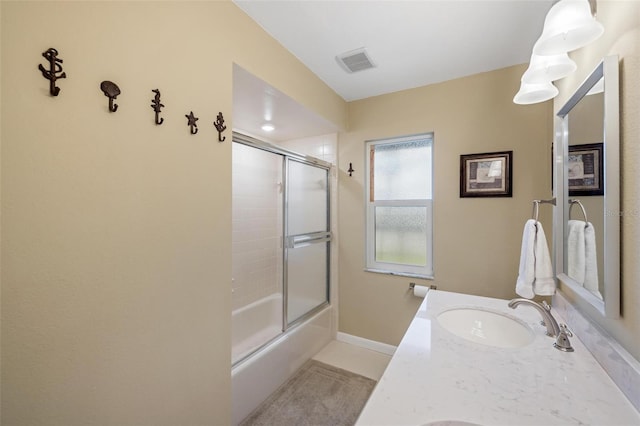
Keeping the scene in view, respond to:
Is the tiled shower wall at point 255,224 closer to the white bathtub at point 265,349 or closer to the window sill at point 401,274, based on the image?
the white bathtub at point 265,349

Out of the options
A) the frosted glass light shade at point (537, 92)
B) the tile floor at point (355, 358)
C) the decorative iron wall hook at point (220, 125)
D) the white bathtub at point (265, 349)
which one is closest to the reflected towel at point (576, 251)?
the frosted glass light shade at point (537, 92)

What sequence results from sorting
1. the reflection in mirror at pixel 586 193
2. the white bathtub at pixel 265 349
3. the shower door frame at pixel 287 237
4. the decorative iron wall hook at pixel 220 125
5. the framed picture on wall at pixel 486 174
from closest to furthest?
1. the reflection in mirror at pixel 586 193
2. the decorative iron wall hook at pixel 220 125
3. the white bathtub at pixel 265 349
4. the framed picture on wall at pixel 486 174
5. the shower door frame at pixel 287 237

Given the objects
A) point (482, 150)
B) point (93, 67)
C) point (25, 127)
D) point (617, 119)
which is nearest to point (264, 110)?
point (93, 67)

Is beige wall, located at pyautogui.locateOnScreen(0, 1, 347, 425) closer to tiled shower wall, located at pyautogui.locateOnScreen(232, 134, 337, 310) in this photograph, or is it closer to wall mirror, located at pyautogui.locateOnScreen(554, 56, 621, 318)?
tiled shower wall, located at pyautogui.locateOnScreen(232, 134, 337, 310)

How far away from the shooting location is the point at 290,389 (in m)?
1.88

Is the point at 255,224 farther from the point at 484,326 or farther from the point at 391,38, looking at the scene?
the point at 484,326

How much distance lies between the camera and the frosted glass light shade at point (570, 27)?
800 millimetres

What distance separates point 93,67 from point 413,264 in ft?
7.73

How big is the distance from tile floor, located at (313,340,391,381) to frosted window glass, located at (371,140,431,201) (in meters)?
1.44

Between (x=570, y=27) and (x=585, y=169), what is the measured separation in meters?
0.55

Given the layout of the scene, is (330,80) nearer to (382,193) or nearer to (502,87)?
(382,193)

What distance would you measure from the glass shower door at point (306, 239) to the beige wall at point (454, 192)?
0.18 metres

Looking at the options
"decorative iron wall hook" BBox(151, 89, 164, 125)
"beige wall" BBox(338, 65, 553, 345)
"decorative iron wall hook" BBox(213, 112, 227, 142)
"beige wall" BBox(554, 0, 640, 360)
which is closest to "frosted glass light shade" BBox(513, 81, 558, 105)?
"beige wall" BBox(554, 0, 640, 360)

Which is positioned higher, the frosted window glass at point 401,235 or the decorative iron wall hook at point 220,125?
the decorative iron wall hook at point 220,125
